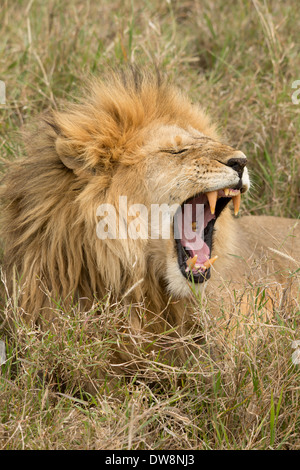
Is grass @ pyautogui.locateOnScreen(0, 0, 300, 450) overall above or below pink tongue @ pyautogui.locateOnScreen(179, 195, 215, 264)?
below

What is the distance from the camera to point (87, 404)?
9.25 ft

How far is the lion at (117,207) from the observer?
10.0 feet

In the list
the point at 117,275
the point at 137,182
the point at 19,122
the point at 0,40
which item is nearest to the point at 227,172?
the point at 137,182

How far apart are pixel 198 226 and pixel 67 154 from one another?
2.15ft

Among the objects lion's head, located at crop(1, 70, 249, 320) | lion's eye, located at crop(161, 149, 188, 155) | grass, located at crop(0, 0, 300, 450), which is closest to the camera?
grass, located at crop(0, 0, 300, 450)

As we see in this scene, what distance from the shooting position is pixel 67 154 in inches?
121

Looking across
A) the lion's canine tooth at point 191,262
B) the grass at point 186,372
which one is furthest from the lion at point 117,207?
the grass at point 186,372

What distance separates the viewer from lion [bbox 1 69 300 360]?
3051mm

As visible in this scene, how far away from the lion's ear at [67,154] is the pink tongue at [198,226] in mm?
506

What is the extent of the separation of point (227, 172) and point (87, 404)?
1096 millimetres

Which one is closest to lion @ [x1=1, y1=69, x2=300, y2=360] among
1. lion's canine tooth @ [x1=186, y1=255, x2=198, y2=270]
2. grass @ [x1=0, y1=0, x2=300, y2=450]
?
lion's canine tooth @ [x1=186, y1=255, x2=198, y2=270]

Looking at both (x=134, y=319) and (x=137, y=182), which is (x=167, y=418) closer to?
(x=134, y=319)

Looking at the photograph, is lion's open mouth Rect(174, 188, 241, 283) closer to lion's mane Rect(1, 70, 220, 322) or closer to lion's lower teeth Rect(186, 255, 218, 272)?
lion's lower teeth Rect(186, 255, 218, 272)

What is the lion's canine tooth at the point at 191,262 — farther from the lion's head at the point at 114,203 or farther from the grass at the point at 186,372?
the grass at the point at 186,372
